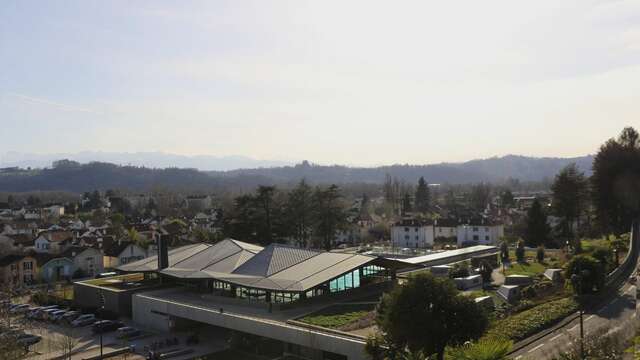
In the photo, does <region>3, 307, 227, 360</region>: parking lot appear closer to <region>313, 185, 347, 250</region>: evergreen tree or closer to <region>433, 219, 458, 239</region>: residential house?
<region>313, 185, 347, 250</region>: evergreen tree

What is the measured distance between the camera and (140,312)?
29453 mm

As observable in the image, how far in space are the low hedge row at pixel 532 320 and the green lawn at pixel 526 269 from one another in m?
8.14

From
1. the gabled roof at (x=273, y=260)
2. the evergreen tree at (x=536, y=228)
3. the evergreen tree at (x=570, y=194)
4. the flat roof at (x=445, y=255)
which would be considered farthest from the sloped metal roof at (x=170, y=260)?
the evergreen tree at (x=570, y=194)

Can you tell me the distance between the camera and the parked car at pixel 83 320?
97.1 ft

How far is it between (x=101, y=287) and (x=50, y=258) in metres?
16.0

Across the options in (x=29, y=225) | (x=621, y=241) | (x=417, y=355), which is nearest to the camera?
(x=417, y=355)

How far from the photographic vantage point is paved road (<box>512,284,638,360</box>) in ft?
60.8

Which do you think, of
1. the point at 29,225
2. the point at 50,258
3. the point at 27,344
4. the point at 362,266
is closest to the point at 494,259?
the point at 362,266

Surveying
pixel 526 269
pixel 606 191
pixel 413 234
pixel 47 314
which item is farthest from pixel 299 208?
pixel 606 191

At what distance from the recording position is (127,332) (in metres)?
27.1

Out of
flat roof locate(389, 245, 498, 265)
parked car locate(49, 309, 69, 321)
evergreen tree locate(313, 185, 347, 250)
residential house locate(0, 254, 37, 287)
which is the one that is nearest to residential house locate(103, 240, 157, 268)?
residential house locate(0, 254, 37, 287)

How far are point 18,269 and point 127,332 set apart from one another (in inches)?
853

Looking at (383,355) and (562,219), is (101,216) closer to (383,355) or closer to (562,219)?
(562,219)

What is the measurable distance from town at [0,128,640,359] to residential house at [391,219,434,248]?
9796 mm
